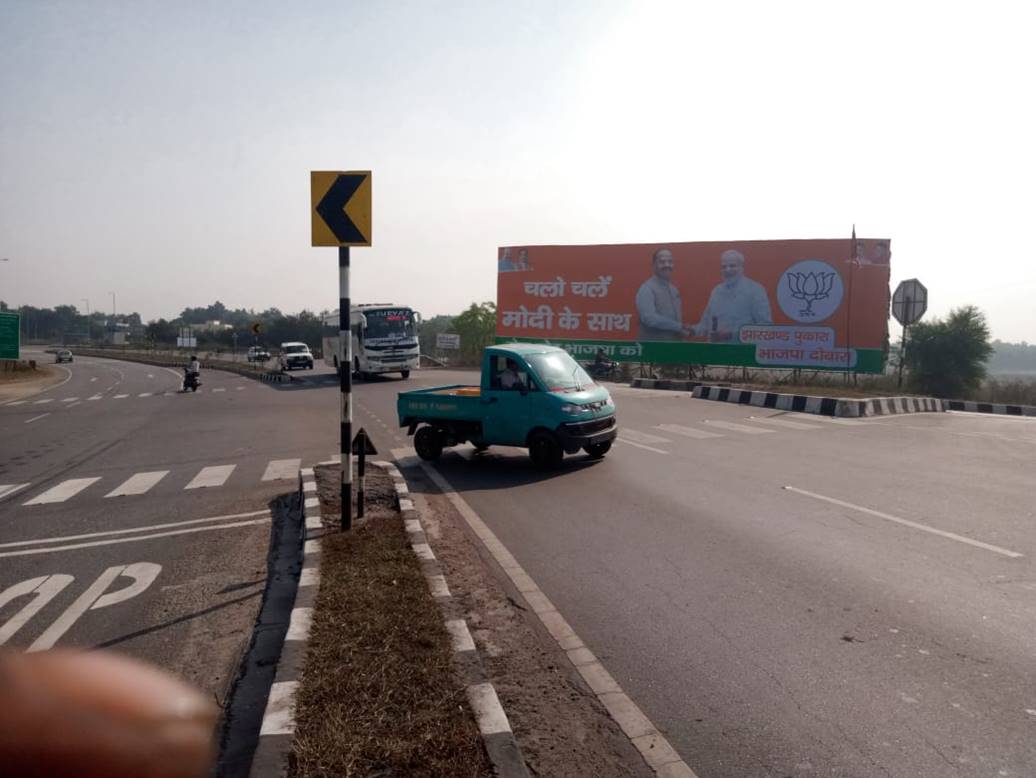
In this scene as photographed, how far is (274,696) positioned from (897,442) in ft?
43.8

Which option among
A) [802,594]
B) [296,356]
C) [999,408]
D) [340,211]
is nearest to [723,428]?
[802,594]

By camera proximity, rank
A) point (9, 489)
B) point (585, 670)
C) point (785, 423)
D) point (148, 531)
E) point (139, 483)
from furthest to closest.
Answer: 1. point (785, 423)
2. point (139, 483)
3. point (9, 489)
4. point (148, 531)
5. point (585, 670)

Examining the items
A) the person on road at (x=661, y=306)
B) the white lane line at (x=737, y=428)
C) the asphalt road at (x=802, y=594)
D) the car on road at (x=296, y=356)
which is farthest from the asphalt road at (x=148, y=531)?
the car on road at (x=296, y=356)

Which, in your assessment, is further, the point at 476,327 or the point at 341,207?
the point at 476,327

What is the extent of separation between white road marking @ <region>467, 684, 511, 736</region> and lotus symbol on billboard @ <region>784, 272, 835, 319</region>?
107ft

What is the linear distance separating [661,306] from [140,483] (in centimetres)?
2905

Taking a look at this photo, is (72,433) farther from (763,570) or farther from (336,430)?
(763,570)

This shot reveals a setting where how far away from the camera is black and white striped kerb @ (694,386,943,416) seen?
20.0 metres

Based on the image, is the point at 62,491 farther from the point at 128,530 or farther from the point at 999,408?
the point at 999,408

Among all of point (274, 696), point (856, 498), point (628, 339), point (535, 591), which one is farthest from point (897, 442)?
point (628, 339)

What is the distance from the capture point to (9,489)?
11711 mm

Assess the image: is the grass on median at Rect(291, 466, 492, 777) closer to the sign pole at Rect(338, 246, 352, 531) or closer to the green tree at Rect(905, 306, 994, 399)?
the sign pole at Rect(338, 246, 352, 531)

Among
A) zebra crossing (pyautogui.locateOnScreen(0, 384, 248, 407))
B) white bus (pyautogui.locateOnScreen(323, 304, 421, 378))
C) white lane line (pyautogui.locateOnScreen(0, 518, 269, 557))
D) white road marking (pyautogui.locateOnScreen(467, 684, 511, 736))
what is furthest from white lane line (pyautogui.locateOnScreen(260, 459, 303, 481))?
white bus (pyautogui.locateOnScreen(323, 304, 421, 378))

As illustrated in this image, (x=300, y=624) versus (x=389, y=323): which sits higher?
(x=389, y=323)
